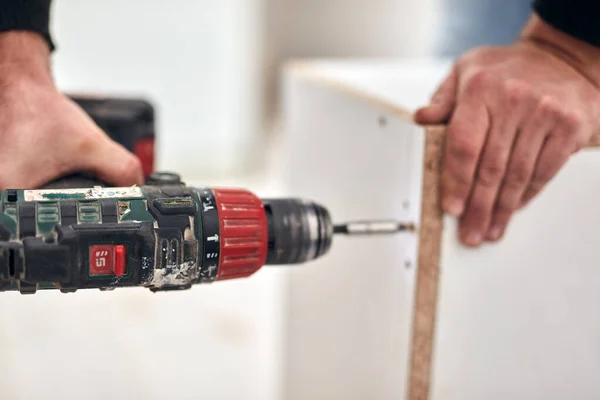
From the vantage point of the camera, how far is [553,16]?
2.35 ft

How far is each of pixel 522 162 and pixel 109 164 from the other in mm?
414

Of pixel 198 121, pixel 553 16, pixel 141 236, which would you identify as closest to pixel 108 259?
pixel 141 236

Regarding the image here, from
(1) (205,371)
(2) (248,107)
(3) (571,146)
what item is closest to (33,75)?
(3) (571,146)

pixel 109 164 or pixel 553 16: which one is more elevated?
pixel 553 16

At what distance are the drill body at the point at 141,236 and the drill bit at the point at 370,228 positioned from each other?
2.9 inches

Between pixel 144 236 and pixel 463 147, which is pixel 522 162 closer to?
pixel 463 147

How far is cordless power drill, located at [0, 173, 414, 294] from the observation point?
0.52 meters

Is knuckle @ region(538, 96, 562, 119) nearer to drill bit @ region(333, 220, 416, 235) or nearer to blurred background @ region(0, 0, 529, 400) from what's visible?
drill bit @ region(333, 220, 416, 235)

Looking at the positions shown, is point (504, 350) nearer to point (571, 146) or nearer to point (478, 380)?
point (478, 380)

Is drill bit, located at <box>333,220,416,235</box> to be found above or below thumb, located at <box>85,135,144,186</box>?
below

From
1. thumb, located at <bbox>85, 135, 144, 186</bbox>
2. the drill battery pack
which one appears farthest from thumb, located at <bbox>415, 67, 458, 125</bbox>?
the drill battery pack

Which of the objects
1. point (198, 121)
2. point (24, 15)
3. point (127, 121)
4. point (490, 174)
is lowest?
point (198, 121)

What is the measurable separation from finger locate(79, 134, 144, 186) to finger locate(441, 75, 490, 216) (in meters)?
0.33

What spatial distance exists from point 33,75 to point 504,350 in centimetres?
59
